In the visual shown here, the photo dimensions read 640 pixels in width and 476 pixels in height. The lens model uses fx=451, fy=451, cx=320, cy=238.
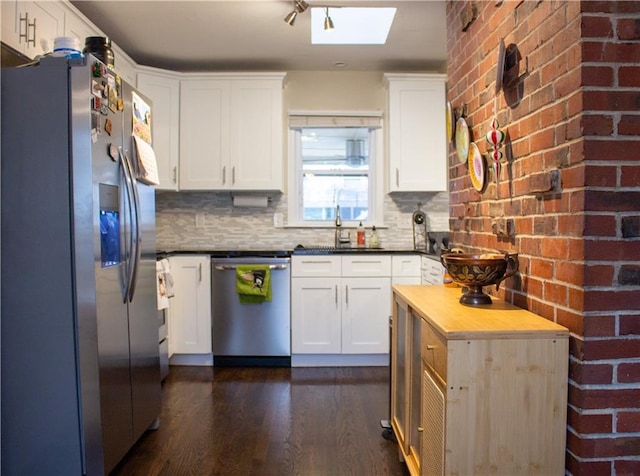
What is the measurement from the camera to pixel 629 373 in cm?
126

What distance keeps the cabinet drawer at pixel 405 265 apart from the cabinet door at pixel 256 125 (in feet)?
4.01

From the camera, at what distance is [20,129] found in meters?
1.71

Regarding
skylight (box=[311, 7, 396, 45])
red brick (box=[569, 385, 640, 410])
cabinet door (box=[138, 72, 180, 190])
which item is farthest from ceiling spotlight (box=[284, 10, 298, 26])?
red brick (box=[569, 385, 640, 410])

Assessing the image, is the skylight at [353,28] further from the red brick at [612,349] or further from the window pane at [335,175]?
the red brick at [612,349]

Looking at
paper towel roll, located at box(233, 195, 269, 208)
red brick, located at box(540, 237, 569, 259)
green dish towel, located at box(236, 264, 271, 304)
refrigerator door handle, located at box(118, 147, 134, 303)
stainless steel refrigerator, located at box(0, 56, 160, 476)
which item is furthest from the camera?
paper towel roll, located at box(233, 195, 269, 208)

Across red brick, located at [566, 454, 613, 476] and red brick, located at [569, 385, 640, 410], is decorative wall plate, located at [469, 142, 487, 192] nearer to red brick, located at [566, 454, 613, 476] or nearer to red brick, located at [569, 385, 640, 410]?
red brick, located at [569, 385, 640, 410]

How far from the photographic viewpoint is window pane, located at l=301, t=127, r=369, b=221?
4156 millimetres

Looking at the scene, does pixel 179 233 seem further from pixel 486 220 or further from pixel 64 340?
pixel 486 220

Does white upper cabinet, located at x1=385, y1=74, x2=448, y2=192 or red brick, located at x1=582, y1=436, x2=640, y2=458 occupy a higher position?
white upper cabinet, located at x1=385, y1=74, x2=448, y2=192

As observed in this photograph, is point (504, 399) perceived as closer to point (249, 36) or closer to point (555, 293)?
point (555, 293)

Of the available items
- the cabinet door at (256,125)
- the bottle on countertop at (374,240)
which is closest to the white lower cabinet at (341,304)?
the bottle on countertop at (374,240)

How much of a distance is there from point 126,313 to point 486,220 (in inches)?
65.2

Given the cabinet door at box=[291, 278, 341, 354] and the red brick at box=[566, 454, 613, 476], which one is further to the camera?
the cabinet door at box=[291, 278, 341, 354]

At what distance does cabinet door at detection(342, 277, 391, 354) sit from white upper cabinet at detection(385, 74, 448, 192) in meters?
0.88
